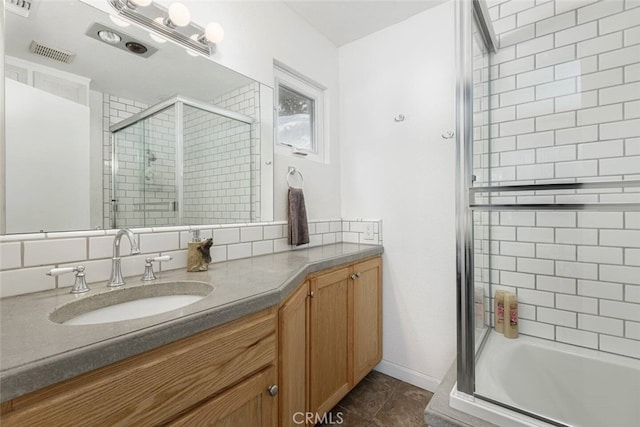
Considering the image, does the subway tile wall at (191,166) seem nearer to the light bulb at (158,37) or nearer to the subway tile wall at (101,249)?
the subway tile wall at (101,249)

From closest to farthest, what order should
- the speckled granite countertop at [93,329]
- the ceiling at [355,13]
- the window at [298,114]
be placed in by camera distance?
the speckled granite countertop at [93,329] → the ceiling at [355,13] → the window at [298,114]

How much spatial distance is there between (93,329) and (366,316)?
5.02 ft

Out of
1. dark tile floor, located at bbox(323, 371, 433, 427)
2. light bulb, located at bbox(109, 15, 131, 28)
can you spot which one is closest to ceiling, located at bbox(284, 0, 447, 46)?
light bulb, located at bbox(109, 15, 131, 28)

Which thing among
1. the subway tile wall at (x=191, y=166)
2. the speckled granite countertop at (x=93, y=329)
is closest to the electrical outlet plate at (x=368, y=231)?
the subway tile wall at (x=191, y=166)

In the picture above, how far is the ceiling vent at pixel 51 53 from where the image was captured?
1019 millimetres

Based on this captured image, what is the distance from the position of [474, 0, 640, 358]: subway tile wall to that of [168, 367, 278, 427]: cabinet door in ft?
3.25

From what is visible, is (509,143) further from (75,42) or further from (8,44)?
(8,44)

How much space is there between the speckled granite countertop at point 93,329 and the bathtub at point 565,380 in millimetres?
946

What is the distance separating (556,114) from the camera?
155 cm

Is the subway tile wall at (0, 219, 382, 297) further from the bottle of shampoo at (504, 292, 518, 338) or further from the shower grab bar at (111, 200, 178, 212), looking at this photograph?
the bottle of shampoo at (504, 292, 518, 338)

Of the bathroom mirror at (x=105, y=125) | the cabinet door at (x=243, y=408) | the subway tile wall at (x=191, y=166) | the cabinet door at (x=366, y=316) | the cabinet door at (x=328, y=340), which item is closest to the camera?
the cabinet door at (x=243, y=408)

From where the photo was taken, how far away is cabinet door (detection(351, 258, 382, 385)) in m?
1.77

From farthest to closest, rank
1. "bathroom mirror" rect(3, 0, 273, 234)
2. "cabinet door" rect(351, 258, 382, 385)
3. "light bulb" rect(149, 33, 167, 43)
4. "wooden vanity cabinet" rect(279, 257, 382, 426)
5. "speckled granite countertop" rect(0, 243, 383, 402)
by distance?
1. "cabinet door" rect(351, 258, 382, 385)
2. "light bulb" rect(149, 33, 167, 43)
3. "wooden vanity cabinet" rect(279, 257, 382, 426)
4. "bathroom mirror" rect(3, 0, 273, 234)
5. "speckled granite countertop" rect(0, 243, 383, 402)

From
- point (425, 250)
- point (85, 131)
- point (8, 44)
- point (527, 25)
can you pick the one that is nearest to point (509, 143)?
point (527, 25)
